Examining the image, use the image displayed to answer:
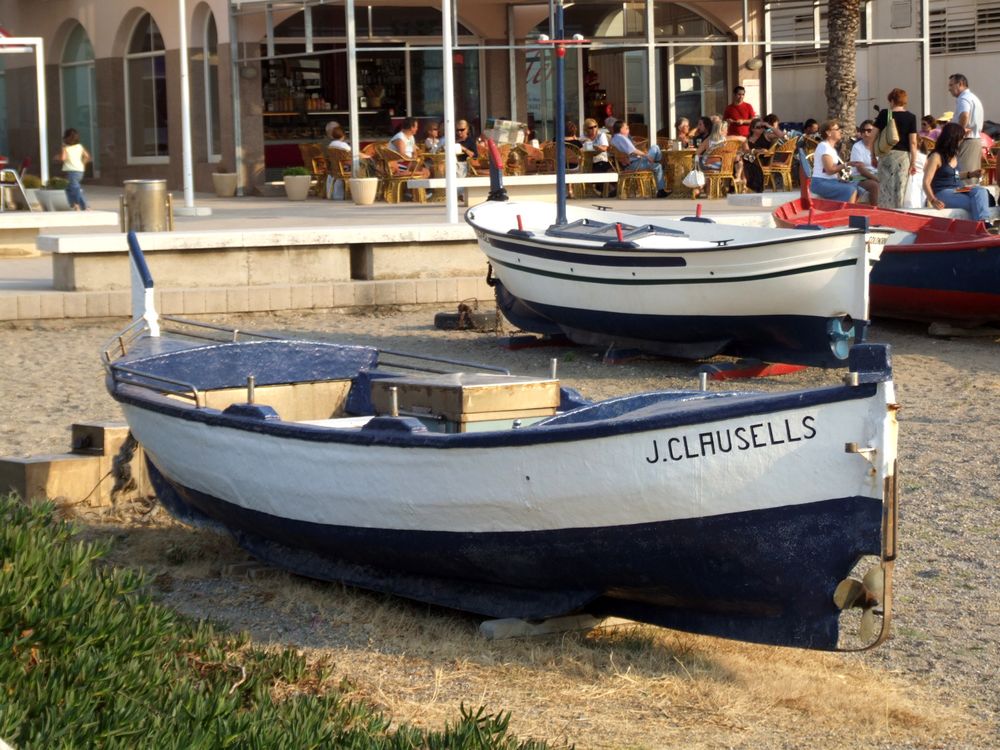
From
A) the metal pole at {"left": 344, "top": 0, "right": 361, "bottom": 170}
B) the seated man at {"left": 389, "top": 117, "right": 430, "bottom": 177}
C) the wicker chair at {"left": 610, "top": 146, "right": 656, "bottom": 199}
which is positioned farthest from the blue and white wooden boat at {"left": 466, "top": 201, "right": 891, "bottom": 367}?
the wicker chair at {"left": 610, "top": 146, "right": 656, "bottom": 199}

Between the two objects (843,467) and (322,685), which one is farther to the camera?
(322,685)

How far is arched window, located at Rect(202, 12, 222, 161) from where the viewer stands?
2467 centimetres

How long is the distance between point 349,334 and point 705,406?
8.30 meters

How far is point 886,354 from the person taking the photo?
4.92 m

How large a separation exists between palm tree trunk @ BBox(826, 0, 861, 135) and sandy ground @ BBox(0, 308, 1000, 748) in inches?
582

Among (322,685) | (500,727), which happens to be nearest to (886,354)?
(500,727)

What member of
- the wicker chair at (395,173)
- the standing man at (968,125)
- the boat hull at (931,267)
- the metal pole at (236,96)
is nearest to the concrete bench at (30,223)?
the wicker chair at (395,173)

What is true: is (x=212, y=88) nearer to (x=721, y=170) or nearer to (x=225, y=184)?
(x=225, y=184)

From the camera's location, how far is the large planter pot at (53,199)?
746 inches

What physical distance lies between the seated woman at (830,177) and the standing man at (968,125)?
1095 millimetres

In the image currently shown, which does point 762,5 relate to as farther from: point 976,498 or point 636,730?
point 636,730

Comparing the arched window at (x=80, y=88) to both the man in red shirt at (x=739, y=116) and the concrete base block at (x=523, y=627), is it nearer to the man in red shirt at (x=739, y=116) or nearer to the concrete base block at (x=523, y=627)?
the man in red shirt at (x=739, y=116)

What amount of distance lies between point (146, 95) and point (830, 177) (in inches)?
604

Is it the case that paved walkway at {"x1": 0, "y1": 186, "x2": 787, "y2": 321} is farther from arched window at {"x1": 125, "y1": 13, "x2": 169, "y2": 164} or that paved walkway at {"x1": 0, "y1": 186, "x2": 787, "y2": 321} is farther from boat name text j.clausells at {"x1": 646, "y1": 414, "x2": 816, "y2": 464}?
boat name text j.clausells at {"x1": 646, "y1": 414, "x2": 816, "y2": 464}
